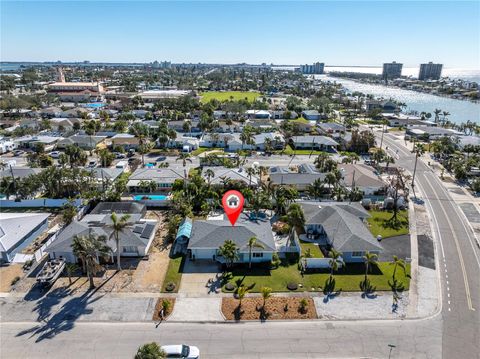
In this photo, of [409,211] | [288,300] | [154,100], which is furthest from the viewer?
[154,100]

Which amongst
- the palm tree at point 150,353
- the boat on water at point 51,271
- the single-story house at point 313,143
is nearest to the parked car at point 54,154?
the boat on water at point 51,271

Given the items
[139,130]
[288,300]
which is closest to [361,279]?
[288,300]

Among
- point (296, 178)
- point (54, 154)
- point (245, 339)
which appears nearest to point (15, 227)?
point (245, 339)

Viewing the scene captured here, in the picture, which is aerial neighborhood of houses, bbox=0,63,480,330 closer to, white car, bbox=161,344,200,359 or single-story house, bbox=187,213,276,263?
single-story house, bbox=187,213,276,263

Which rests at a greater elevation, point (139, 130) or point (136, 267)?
point (139, 130)

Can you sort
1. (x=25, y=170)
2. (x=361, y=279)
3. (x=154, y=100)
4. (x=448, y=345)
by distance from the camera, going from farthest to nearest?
(x=154, y=100), (x=25, y=170), (x=361, y=279), (x=448, y=345)

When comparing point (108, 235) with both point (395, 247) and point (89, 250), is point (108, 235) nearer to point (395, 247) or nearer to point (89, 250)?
point (89, 250)

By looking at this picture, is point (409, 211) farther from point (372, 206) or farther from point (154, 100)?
point (154, 100)

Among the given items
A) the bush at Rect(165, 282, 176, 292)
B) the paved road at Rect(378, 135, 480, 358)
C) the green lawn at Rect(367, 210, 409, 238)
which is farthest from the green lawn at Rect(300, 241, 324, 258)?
the bush at Rect(165, 282, 176, 292)
